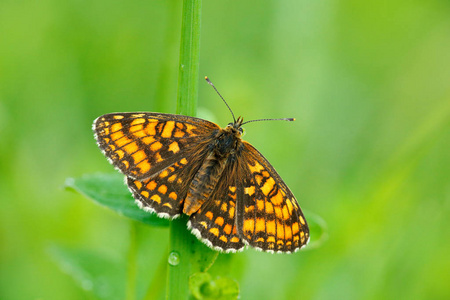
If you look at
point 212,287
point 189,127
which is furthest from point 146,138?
point 212,287

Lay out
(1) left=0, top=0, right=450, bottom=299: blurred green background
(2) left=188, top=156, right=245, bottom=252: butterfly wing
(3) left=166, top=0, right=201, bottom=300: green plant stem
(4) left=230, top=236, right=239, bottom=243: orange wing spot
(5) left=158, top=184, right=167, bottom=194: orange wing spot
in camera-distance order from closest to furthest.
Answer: (3) left=166, top=0, right=201, bottom=300: green plant stem → (2) left=188, top=156, right=245, bottom=252: butterfly wing → (4) left=230, top=236, right=239, bottom=243: orange wing spot → (5) left=158, top=184, right=167, bottom=194: orange wing spot → (1) left=0, top=0, right=450, bottom=299: blurred green background

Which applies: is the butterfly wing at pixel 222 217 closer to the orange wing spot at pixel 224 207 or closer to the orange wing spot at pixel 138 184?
the orange wing spot at pixel 224 207

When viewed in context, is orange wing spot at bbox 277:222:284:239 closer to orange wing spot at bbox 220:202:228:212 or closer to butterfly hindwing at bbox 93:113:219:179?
orange wing spot at bbox 220:202:228:212

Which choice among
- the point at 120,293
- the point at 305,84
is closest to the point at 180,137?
the point at 120,293

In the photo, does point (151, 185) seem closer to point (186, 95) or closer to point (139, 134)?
point (139, 134)

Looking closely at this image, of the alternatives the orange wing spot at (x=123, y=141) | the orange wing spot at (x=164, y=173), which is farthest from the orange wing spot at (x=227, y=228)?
the orange wing spot at (x=123, y=141)

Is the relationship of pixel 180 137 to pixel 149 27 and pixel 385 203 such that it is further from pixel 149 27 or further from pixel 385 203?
pixel 149 27

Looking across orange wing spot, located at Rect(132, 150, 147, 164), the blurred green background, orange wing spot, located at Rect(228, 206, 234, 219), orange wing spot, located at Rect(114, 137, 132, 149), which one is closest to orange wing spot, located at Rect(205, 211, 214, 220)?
orange wing spot, located at Rect(228, 206, 234, 219)

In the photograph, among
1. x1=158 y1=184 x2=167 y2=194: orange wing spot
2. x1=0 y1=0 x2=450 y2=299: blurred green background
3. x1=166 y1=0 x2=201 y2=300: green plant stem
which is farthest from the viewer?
x1=0 y1=0 x2=450 y2=299: blurred green background
